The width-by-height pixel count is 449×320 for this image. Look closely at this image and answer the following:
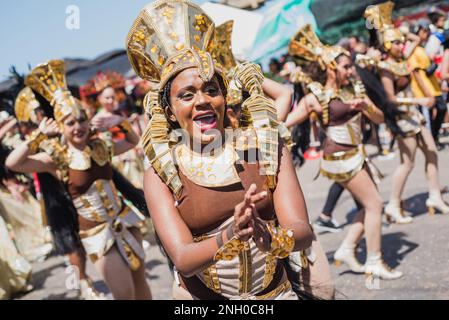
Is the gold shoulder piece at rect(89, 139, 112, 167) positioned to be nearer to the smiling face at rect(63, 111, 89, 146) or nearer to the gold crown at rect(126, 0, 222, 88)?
the smiling face at rect(63, 111, 89, 146)

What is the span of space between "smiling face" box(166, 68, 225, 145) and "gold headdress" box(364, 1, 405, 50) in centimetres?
396

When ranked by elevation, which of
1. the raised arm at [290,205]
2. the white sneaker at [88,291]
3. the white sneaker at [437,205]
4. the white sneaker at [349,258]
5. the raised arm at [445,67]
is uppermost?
the raised arm at [290,205]

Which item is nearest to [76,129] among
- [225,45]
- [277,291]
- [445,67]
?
[225,45]

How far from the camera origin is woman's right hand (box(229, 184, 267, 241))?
1.89 m

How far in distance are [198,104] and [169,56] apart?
0.96 ft

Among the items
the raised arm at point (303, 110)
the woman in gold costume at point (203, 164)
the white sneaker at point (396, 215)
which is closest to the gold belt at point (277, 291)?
the woman in gold costume at point (203, 164)

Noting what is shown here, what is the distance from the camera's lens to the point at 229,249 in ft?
6.71

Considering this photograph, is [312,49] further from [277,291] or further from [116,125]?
[277,291]

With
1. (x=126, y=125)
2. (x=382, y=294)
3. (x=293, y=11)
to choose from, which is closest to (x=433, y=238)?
(x=382, y=294)

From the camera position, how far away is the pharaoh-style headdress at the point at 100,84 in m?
7.19

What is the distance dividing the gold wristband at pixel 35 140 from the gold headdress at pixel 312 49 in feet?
7.29

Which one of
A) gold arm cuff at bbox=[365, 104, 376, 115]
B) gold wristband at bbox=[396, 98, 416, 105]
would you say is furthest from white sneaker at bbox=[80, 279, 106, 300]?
gold wristband at bbox=[396, 98, 416, 105]

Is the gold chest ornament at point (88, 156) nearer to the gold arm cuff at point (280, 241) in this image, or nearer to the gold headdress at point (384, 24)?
the gold arm cuff at point (280, 241)

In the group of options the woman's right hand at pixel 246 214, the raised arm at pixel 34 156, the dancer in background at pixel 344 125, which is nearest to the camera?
the woman's right hand at pixel 246 214
